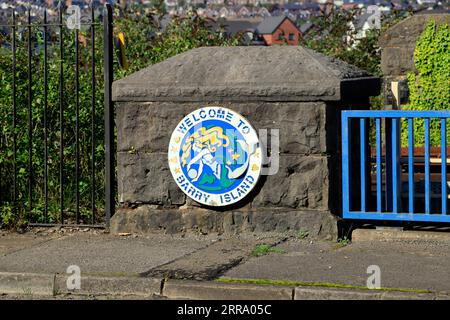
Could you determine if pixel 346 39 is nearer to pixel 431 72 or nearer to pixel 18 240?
pixel 431 72

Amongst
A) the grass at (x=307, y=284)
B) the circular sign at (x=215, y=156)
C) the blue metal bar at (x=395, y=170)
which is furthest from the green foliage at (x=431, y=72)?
the grass at (x=307, y=284)

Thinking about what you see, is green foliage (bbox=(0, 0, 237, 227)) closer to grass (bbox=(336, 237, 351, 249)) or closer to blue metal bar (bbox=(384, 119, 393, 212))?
grass (bbox=(336, 237, 351, 249))

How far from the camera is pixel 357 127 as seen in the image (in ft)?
29.5

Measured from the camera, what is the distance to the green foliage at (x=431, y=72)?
12836 mm

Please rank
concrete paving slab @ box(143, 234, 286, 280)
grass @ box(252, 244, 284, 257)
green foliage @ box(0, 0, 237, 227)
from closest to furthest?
concrete paving slab @ box(143, 234, 286, 280) → grass @ box(252, 244, 284, 257) → green foliage @ box(0, 0, 237, 227)

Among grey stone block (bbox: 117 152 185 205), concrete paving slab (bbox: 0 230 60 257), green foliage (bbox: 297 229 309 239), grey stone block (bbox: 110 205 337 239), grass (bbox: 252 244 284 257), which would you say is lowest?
grass (bbox: 252 244 284 257)

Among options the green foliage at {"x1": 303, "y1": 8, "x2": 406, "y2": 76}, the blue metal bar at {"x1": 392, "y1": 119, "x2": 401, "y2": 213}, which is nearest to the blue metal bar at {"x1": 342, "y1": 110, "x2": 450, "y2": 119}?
the blue metal bar at {"x1": 392, "y1": 119, "x2": 401, "y2": 213}

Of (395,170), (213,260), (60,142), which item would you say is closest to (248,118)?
(395,170)

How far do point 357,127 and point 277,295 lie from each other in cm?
290

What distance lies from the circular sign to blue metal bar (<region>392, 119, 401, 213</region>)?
106 cm

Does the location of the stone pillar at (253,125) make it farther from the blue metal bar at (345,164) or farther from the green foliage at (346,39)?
the green foliage at (346,39)

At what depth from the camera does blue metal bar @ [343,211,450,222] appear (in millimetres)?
7979

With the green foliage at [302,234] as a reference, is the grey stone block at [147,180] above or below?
above

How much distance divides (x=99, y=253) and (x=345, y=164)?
2043mm
